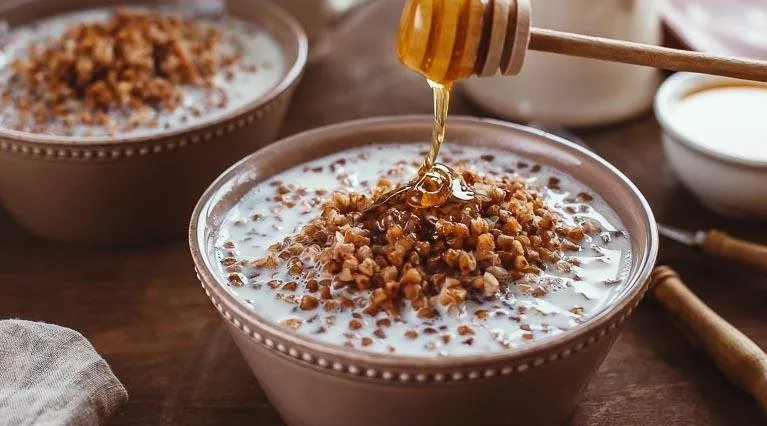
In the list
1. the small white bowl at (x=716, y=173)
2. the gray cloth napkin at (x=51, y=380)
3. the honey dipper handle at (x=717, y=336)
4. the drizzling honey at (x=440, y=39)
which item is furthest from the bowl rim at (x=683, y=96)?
the gray cloth napkin at (x=51, y=380)

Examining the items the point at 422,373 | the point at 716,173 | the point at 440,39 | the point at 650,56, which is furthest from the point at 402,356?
the point at 716,173

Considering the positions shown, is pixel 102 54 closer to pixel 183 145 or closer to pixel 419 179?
pixel 183 145

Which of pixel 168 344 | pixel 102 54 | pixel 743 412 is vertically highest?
pixel 102 54

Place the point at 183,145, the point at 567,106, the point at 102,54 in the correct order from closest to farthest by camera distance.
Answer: the point at 183,145 → the point at 102,54 → the point at 567,106

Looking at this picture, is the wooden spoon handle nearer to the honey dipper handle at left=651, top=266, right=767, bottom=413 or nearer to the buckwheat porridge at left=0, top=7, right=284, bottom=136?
the honey dipper handle at left=651, top=266, right=767, bottom=413

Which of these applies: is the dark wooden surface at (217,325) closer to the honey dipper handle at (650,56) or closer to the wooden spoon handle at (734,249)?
the wooden spoon handle at (734,249)

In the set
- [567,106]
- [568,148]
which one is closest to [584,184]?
[568,148]

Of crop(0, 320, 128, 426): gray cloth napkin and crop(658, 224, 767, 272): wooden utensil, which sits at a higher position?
crop(658, 224, 767, 272): wooden utensil

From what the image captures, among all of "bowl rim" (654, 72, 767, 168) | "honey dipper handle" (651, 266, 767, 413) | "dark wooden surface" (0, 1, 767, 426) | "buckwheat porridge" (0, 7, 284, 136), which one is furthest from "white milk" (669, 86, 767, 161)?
"buckwheat porridge" (0, 7, 284, 136)
